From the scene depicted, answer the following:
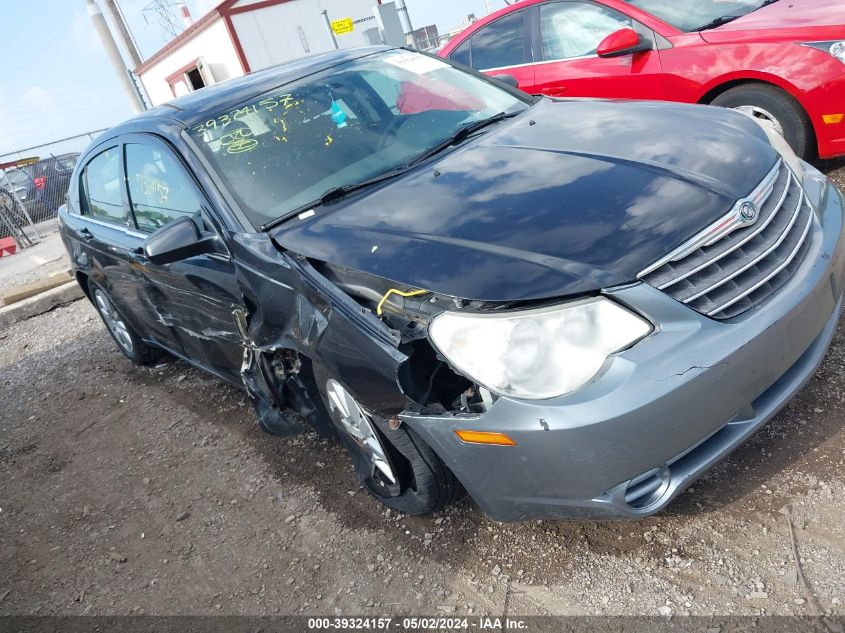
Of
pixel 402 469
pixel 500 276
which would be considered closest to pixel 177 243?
pixel 402 469

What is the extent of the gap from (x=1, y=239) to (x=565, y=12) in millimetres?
11680

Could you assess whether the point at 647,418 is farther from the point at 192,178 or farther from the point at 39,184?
the point at 39,184

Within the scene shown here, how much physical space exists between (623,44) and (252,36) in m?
17.8

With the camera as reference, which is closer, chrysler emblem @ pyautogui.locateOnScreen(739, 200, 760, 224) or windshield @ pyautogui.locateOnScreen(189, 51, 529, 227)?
chrysler emblem @ pyautogui.locateOnScreen(739, 200, 760, 224)

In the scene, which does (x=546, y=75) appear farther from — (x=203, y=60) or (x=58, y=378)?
(x=203, y=60)

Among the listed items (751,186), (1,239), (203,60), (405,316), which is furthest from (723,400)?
(203,60)

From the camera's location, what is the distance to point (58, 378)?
5359 millimetres

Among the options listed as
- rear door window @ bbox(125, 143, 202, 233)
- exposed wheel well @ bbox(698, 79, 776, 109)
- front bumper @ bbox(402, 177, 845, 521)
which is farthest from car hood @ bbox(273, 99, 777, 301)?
exposed wheel well @ bbox(698, 79, 776, 109)

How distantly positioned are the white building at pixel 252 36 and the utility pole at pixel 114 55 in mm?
2207

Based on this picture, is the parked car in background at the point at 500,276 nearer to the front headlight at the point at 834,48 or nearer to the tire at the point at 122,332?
the front headlight at the point at 834,48

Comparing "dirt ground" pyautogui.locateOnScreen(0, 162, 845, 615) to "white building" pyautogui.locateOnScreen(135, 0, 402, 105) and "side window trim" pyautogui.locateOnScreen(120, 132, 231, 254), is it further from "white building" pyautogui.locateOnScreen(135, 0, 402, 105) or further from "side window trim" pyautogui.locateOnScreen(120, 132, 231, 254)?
"white building" pyautogui.locateOnScreen(135, 0, 402, 105)

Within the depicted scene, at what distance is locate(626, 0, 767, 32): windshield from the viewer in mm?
4531

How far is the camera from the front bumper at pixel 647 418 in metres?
1.74

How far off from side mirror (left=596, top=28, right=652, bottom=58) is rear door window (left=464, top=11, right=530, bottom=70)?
2.96ft
